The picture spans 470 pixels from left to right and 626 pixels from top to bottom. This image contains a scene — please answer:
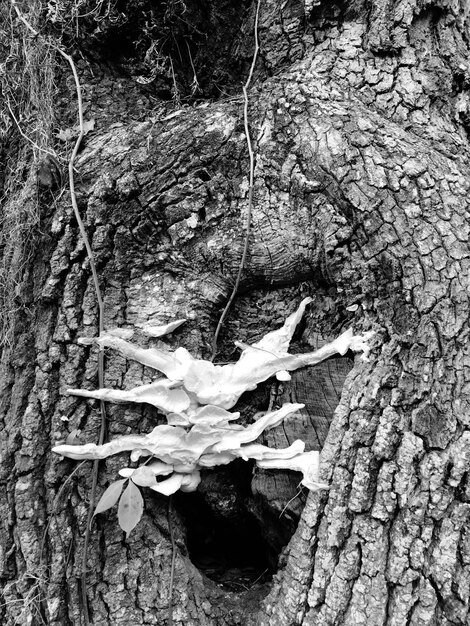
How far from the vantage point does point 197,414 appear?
5.35 ft

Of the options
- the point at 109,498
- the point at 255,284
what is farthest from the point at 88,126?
the point at 109,498

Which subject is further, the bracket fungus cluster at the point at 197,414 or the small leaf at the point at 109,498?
Answer: the bracket fungus cluster at the point at 197,414

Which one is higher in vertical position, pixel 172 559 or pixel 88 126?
pixel 88 126

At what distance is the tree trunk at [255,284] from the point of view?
4.84 feet

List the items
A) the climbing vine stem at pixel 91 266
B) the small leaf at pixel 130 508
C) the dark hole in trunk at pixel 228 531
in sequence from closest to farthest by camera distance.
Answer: the small leaf at pixel 130 508, the climbing vine stem at pixel 91 266, the dark hole in trunk at pixel 228 531

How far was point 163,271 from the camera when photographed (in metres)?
1.81

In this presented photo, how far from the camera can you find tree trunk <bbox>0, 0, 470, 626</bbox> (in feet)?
4.84

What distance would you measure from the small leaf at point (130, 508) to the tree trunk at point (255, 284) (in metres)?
0.18

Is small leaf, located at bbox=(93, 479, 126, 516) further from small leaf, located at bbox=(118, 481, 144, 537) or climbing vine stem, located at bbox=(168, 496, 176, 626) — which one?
climbing vine stem, located at bbox=(168, 496, 176, 626)

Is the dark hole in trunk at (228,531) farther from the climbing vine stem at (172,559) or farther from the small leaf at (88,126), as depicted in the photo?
the small leaf at (88,126)

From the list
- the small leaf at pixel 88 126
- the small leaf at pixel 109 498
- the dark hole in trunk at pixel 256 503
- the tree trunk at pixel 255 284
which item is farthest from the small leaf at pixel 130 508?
the small leaf at pixel 88 126

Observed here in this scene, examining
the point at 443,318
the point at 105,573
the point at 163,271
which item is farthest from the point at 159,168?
the point at 105,573

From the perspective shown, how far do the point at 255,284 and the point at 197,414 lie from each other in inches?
19.3

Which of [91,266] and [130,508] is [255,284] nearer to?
[91,266]
